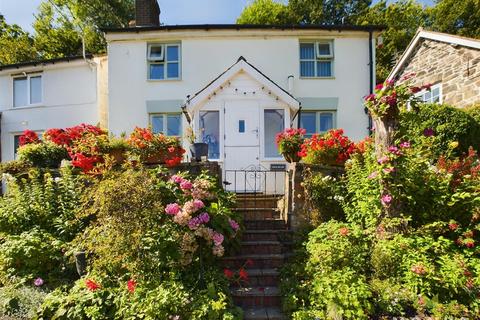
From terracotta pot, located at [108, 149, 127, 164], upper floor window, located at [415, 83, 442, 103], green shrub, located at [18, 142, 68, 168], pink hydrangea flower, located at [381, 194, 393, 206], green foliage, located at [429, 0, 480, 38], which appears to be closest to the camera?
pink hydrangea flower, located at [381, 194, 393, 206]

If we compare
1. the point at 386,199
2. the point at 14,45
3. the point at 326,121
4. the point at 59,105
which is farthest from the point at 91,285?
the point at 14,45

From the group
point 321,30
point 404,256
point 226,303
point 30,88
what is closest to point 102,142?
point 226,303

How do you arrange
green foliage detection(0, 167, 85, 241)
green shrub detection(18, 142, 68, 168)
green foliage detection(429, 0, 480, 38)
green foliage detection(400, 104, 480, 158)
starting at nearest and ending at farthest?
green foliage detection(0, 167, 85, 241) < green shrub detection(18, 142, 68, 168) < green foliage detection(400, 104, 480, 158) < green foliage detection(429, 0, 480, 38)

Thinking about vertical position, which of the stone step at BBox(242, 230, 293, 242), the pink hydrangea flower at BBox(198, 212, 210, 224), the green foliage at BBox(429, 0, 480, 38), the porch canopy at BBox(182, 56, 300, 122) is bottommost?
the stone step at BBox(242, 230, 293, 242)

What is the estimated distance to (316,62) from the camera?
1205 centimetres

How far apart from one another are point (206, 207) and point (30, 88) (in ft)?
44.3

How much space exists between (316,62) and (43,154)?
389 inches

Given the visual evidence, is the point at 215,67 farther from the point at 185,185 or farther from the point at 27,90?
the point at 27,90

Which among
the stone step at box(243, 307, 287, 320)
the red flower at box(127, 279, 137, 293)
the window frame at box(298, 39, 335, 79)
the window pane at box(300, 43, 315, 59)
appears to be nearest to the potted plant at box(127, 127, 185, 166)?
the red flower at box(127, 279, 137, 293)

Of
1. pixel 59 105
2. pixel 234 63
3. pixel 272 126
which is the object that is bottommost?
pixel 272 126

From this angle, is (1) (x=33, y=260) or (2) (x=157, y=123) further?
(2) (x=157, y=123)

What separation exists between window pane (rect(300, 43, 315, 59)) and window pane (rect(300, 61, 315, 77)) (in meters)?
0.24

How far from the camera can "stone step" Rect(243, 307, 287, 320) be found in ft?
14.8

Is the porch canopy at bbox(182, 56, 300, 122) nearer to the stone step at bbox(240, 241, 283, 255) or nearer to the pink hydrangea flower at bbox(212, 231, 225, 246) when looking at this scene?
the stone step at bbox(240, 241, 283, 255)
